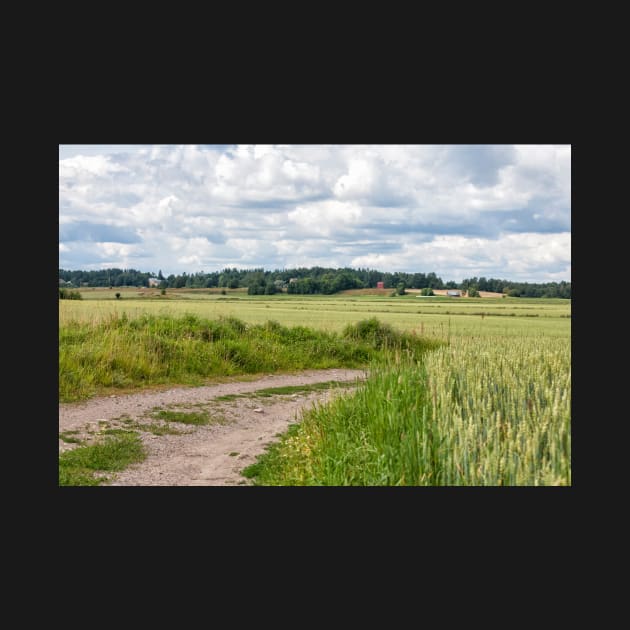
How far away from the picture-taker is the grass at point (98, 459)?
8.66 metres

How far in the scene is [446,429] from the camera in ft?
20.5

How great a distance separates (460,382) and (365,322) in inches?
836

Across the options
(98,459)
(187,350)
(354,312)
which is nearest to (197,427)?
(98,459)

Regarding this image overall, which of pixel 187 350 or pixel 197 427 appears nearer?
pixel 197 427

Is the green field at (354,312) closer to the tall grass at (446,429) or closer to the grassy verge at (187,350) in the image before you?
the grassy verge at (187,350)

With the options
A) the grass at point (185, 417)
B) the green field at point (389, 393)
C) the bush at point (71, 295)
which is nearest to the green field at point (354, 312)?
the bush at point (71, 295)

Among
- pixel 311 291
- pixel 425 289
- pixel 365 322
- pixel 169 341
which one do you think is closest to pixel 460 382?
pixel 169 341

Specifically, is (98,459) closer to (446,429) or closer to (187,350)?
(446,429)

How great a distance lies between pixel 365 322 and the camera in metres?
29.1

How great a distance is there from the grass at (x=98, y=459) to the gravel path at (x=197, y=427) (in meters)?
0.20

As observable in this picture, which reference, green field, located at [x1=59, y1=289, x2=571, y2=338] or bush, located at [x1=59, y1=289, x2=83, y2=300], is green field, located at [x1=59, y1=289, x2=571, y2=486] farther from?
bush, located at [x1=59, y1=289, x2=83, y2=300]

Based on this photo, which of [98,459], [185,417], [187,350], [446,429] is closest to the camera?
[446,429]

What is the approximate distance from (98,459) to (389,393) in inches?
186

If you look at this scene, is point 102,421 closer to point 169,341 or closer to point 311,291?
point 169,341
